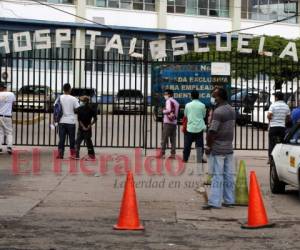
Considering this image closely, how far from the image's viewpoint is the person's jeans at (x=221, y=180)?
10477 millimetres

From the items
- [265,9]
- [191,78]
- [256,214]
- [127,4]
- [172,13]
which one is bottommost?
[256,214]

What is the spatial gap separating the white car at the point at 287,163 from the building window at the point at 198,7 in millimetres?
42286

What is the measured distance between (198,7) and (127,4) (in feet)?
19.7

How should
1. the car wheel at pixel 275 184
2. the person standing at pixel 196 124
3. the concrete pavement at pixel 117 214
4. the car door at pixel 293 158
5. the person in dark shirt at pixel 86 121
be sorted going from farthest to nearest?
the person in dark shirt at pixel 86 121 < the person standing at pixel 196 124 < the car wheel at pixel 275 184 < the car door at pixel 293 158 < the concrete pavement at pixel 117 214

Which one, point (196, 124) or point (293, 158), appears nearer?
point (293, 158)

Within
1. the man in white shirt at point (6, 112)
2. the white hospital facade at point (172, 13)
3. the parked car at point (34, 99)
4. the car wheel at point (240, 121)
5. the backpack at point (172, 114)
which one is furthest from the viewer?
the white hospital facade at point (172, 13)

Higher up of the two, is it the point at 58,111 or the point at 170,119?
the point at 58,111

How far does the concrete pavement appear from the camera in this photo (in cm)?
812

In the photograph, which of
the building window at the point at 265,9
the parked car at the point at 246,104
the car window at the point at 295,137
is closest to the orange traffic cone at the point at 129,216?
the car window at the point at 295,137

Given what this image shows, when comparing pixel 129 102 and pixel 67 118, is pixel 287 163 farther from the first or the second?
pixel 129 102

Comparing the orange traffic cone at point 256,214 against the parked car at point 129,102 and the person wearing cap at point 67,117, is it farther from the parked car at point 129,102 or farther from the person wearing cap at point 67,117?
the parked car at point 129,102

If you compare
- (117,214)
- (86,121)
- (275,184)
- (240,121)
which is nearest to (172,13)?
(240,121)

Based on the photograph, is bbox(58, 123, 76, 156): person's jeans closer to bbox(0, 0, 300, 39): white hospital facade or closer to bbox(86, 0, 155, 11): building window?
bbox(0, 0, 300, 39): white hospital facade

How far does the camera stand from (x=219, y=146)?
1055 cm
